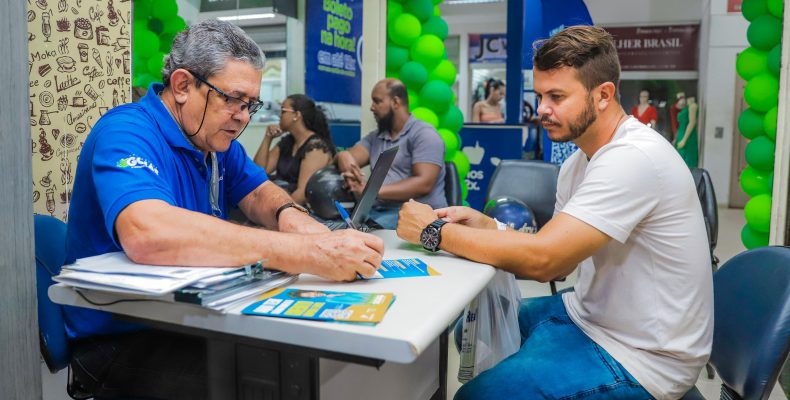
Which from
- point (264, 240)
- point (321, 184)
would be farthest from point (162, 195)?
point (321, 184)

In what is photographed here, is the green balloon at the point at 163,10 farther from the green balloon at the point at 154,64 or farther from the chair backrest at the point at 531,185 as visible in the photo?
the chair backrest at the point at 531,185

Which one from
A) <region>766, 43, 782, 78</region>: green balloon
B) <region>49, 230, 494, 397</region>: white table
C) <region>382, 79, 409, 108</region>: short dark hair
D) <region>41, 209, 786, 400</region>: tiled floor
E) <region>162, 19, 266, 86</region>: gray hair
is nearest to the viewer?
<region>49, 230, 494, 397</region>: white table

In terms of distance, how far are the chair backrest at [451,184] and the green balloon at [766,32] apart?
7.12 feet

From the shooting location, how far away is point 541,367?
1426mm

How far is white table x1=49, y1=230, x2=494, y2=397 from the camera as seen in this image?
37.6 inches

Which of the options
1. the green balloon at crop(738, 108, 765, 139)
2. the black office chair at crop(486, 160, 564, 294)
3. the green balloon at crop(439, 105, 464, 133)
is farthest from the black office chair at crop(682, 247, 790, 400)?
the green balloon at crop(439, 105, 464, 133)

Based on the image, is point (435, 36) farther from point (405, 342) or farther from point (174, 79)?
point (405, 342)

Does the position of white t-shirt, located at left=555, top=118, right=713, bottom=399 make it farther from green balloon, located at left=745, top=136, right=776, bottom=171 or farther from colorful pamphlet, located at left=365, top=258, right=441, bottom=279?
green balloon, located at left=745, top=136, right=776, bottom=171

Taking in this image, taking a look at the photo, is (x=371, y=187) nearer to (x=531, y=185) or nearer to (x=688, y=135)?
(x=531, y=185)

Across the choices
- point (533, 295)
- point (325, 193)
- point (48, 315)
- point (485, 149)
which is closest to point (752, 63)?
point (533, 295)

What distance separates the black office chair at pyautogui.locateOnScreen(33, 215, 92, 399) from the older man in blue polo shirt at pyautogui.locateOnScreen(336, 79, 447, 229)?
1.91 metres

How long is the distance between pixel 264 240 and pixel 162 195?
234 millimetres

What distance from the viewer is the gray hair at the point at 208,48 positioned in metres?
1.52

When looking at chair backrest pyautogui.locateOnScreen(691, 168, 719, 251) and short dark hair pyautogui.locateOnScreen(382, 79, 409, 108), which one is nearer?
chair backrest pyautogui.locateOnScreen(691, 168, 719, 251)
